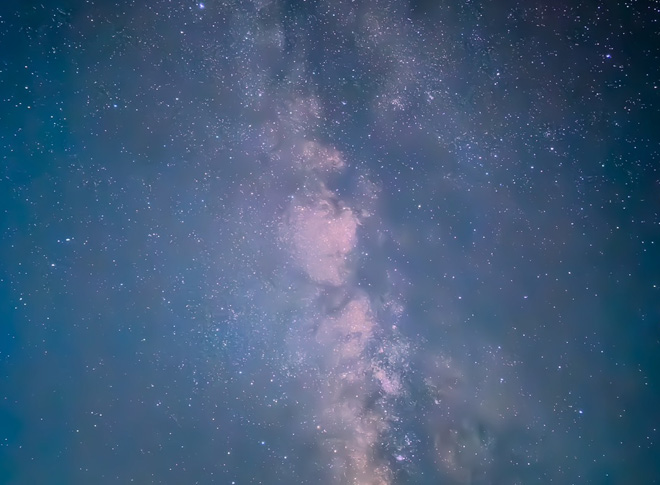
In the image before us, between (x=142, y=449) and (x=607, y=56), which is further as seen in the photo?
(x=142, y=449)

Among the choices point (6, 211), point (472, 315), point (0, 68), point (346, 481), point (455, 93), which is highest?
point (0, 68)

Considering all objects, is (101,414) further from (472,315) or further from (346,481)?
(472,315)

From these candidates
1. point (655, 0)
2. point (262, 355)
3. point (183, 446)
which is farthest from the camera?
point (183, 446)

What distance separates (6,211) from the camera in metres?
4.61

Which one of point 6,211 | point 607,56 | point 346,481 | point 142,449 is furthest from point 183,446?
point 607,56

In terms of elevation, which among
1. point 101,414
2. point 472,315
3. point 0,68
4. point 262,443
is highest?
point 0,68

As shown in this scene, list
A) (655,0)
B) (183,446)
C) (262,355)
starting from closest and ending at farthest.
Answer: (655,0) < (262,355) < (183,446)

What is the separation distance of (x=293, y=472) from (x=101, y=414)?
7.86 ft

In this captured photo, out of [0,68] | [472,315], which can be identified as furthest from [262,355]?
[0,68]

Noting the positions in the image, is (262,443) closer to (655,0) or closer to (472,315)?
(472,315)

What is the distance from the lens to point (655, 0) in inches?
160

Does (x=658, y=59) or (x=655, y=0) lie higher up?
(x=655, y=0)

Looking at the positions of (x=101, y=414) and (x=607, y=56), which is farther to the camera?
(x=101, y=414)

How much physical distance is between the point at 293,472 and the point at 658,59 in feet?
19.5
